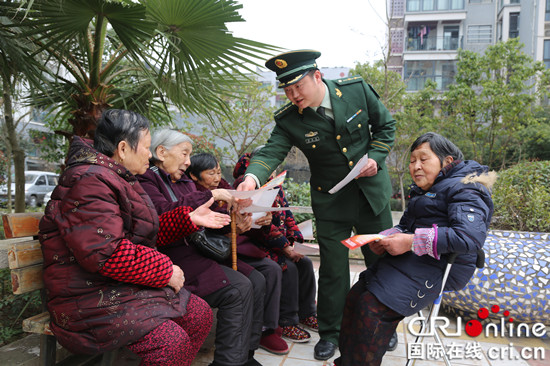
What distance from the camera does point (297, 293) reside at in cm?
338

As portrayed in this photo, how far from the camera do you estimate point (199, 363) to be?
9.25 feet

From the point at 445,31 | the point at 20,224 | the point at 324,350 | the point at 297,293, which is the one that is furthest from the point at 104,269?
the point at 445,31

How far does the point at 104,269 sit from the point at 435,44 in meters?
31.5

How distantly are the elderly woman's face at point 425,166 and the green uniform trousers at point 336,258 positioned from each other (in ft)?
1.98

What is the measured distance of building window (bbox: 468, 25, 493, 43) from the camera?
93.4ft

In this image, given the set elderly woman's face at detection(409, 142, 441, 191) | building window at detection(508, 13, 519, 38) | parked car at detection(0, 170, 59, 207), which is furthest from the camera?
building window at detection(508, 13, 519, 38)

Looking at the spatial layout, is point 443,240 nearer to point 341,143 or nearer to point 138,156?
point 341,143

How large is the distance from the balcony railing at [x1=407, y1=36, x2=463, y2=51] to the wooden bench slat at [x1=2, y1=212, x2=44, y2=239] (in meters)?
30.2

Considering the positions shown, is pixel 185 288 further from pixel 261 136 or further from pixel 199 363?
pixel 261 136

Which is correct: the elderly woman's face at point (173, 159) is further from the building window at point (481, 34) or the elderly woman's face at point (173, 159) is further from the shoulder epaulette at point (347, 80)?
the building window at point (481, 34)

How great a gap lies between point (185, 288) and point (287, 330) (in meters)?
A: 1.17

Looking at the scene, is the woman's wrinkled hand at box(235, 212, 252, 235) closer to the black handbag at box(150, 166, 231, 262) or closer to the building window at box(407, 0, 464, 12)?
the black handbag at box(150, 166, 231, 262)

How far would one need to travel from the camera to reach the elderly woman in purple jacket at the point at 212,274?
8.04 ft

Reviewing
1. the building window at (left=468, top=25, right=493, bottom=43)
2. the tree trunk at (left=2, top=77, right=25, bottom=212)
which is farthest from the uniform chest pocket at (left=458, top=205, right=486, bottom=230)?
the building window at (left=468, top=25, right=493, bottom=43)
